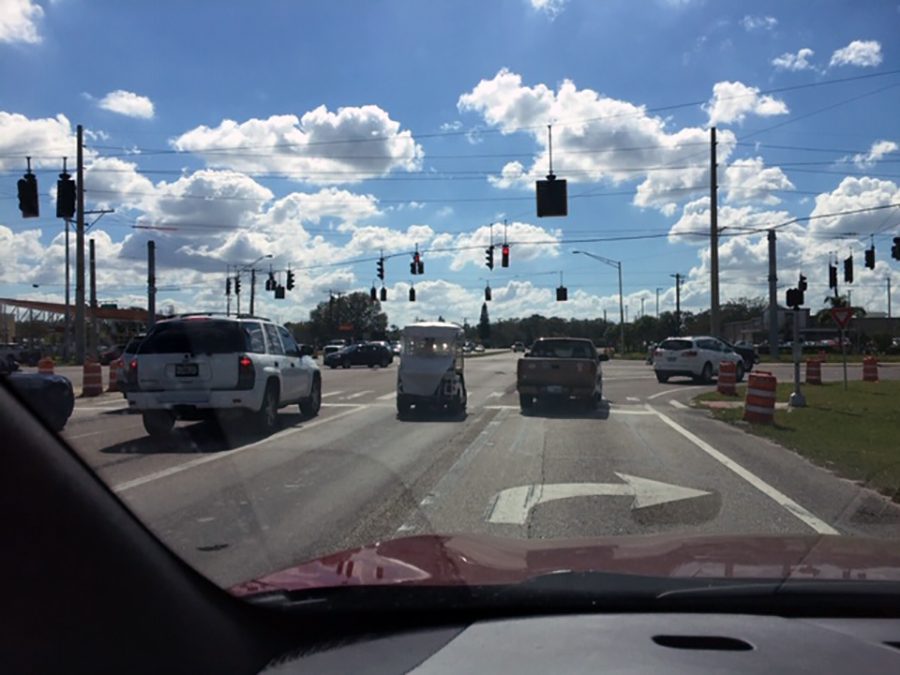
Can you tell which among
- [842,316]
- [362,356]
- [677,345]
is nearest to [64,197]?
[842,316]

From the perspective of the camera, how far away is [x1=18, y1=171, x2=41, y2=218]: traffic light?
62.6 ft

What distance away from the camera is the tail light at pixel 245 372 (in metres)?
13.4

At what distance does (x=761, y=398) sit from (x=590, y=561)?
13.9m

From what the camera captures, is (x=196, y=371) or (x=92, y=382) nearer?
(x=196, y=371)

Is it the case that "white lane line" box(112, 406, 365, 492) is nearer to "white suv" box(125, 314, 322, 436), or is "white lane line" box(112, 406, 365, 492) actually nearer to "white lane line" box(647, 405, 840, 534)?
"white suv" box(125, 314, 322, 436)

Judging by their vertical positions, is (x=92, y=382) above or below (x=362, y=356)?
below

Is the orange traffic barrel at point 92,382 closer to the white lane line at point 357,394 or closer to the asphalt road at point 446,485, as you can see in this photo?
the white lane line at point 357,394

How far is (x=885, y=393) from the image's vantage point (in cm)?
2442

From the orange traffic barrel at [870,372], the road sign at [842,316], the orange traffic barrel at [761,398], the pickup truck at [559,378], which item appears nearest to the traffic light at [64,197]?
the pickup truck at [559,378]

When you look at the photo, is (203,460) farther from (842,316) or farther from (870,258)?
(870,258)

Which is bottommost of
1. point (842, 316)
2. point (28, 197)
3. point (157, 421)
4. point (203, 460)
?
point (203, 460)

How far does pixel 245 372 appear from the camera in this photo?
13.5m

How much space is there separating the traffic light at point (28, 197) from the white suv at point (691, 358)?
22315mm

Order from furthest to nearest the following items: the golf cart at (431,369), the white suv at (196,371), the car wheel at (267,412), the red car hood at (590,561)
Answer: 1. the golf cart at (431,369)
2. the car wheel at (267,412)
3. the white suv at (196,371)
4. the red car hood at (590,561)
